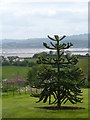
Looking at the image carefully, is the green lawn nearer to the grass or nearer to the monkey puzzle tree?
the monkey puzzle tree

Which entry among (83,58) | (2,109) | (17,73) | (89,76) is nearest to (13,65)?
(17,73)

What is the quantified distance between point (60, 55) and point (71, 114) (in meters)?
1.86

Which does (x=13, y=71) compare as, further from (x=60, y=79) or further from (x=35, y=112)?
(x=35, y=112)

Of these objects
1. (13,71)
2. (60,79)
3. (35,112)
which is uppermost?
(13,71)

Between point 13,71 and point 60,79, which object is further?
point 13,71

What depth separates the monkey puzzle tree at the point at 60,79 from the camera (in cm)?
919

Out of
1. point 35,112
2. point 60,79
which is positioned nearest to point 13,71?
point 60,79

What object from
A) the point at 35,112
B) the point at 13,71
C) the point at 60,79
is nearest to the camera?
the point at 35,112

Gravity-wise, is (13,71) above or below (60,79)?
above

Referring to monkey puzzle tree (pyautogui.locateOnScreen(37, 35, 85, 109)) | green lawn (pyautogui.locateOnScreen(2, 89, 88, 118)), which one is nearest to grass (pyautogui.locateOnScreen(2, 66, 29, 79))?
green lawn (pyautogui.locateOnScreen(2, 89, 88, 118))

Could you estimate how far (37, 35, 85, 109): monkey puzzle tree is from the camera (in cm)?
919

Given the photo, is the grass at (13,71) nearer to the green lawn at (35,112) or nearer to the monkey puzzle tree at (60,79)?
the green lawn at (35,112)

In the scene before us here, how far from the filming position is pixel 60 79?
30.5 ft

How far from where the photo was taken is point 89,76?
1853cm
